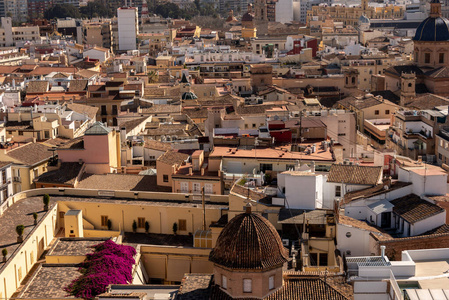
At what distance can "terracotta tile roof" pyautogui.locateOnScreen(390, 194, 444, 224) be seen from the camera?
25.6 metres

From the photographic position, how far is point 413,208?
2636 centimetres

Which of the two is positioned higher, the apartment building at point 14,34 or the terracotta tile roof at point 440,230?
the apartment building at point 14,34

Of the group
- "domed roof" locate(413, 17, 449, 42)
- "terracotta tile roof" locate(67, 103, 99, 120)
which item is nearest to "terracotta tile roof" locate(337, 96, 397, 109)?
"domed roof" locate(413, 17, 449, 42)

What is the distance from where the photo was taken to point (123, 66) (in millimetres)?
73500

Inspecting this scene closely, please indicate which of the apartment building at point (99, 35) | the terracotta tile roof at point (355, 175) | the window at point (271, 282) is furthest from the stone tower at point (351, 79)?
the apartment building at point (99, 35)

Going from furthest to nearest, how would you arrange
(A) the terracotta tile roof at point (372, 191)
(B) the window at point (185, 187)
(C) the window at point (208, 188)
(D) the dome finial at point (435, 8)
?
(D) the dome finial at point (435, 8) < (B) the window at point (185, 187) < (C) the window at point (208, 188) < (A) the terracotta tile roof at point (372, 191)

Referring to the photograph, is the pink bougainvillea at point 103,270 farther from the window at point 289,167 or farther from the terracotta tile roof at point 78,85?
the terracotta tile roof at point 78,85

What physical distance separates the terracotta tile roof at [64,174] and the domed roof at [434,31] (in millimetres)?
37424

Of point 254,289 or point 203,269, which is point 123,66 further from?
point 254,289

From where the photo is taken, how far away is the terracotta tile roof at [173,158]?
33.2 m

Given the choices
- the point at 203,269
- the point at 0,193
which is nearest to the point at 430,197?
the point at 203,269

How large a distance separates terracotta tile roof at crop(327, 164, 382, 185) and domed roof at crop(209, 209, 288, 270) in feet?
28.8

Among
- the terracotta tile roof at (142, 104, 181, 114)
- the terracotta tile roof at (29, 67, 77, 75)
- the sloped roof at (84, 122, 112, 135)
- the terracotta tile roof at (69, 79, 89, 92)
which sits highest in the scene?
the sloped roof at (84, 122, 112, 135)

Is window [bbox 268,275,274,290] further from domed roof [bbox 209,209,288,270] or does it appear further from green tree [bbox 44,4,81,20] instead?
green tree [bbox 44,4,81,20]
